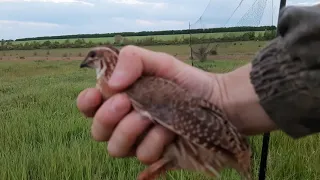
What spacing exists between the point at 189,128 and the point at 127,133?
0.28 meters

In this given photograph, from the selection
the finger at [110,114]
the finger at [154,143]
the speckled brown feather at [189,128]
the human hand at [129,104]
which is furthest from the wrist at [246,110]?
the finger at [110,114]

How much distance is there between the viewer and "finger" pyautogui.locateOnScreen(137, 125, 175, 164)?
174cm

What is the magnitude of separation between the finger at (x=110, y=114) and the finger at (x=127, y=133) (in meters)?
0.03

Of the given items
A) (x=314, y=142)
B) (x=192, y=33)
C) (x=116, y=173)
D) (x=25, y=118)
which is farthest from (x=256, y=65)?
(x=192, y=33)

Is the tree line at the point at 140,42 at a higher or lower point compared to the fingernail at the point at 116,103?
lower

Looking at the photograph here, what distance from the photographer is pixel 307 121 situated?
1.83 metres

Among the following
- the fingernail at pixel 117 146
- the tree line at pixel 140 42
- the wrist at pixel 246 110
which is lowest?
the tree line at pixel 140 42

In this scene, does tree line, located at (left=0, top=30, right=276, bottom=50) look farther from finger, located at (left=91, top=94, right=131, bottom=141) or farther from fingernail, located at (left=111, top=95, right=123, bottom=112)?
fingernail, located at (left=111, top=95, right=123, bottom=112)

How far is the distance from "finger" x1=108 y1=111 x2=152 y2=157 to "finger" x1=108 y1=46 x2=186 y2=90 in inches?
5.0

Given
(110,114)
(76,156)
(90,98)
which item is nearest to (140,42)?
(76,156)

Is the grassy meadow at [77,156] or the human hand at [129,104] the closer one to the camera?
the human hand at [129,104]

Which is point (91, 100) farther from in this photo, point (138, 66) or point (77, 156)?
point (77, 156)

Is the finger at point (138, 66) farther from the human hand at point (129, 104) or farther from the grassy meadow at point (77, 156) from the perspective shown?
the grassy meadow at point (77, 156)

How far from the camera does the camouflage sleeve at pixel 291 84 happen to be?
177cm
